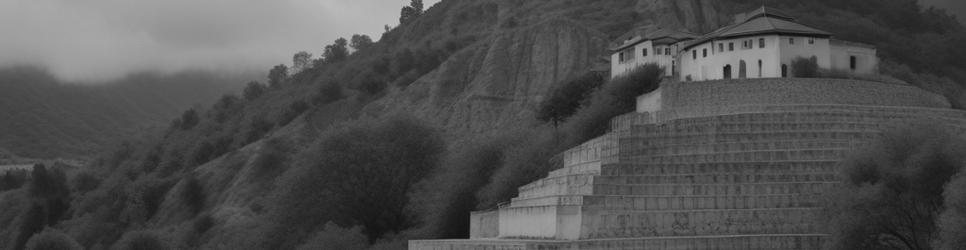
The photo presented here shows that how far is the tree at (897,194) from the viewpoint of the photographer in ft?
110

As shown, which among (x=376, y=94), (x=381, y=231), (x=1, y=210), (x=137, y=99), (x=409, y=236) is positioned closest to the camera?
(x=409, y=236)

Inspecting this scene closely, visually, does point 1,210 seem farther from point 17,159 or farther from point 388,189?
point 388,189

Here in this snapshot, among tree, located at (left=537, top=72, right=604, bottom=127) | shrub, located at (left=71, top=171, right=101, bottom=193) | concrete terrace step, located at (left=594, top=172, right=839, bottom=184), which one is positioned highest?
tree, located at (left=537, top=72, right=604, bottom=127)

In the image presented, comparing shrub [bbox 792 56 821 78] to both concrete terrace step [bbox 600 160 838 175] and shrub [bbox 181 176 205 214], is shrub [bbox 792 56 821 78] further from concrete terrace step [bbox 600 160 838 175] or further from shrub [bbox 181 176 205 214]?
shrub [bbox 181 176 205 214]

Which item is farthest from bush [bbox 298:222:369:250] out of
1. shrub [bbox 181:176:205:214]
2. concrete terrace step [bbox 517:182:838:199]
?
shrub [bbox 181:176:205:214]

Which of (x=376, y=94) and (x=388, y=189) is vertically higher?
(x=376, y=94)

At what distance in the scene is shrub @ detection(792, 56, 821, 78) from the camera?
52031 mm

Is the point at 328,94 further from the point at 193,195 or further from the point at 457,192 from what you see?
the point at 457,192

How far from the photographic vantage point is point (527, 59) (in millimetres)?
83438

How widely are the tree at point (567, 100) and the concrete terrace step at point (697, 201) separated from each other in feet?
76.6

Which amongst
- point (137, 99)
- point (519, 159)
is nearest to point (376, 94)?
point (519, 159)

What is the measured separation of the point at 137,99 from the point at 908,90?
154 metres

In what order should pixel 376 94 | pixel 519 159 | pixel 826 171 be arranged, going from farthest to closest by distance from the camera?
pixel 376 94 → pixel 519 159 → pixel 826 171

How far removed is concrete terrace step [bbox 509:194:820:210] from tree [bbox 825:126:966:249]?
3755 mm
